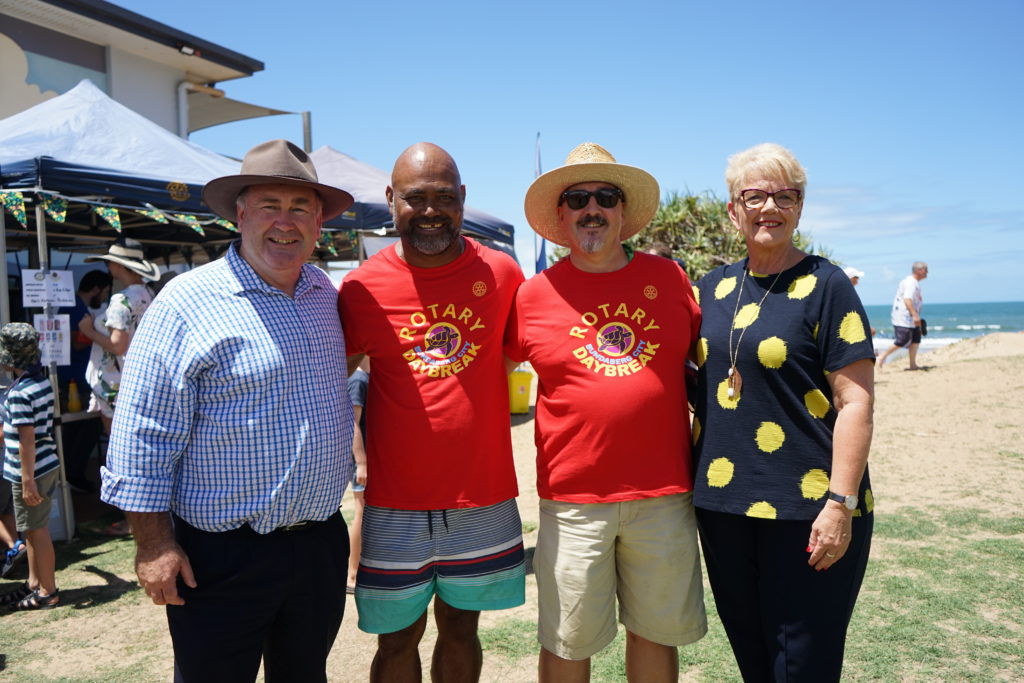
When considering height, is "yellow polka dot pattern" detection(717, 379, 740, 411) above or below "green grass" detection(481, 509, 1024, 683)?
above

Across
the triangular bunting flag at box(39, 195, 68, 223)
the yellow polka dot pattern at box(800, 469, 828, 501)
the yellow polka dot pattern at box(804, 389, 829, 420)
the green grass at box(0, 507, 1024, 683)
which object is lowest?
the green grass at box(0, 507, 1024, 683)

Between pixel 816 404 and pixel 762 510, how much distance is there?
1.24ft

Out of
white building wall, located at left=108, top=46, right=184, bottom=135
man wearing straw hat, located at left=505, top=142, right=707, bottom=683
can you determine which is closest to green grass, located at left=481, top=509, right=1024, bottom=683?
man wearing straw hat, located at left=505, top=142, right=707, bottom=683

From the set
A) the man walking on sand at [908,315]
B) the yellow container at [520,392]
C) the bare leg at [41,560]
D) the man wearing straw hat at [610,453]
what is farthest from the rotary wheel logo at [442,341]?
the man walking on sand at [908,315]

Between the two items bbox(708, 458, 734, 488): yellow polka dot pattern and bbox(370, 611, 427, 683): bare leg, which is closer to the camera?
bbox(708, 458, 734, 488): yellow polka dot pattern

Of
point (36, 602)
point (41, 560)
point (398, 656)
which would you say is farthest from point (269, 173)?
point (36, 602)

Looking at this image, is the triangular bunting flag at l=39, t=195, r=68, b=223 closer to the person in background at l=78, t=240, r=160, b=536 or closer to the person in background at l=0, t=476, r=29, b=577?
the person in background at l=78, t=240, r=160, b=536

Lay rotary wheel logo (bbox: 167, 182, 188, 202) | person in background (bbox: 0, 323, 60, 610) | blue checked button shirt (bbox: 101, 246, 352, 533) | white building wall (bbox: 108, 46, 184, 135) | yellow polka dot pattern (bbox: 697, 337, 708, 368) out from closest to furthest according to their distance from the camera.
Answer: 1. blue checked button shirt (bbox: 101, 246, 352, 533)
2. yellow polka dot pattern (bbox: 697, 337, 708, 368)
3. person in background (bbox: 0, 323, 60, 610)
4. rotary wheel logo (bbox: 167, 182, 188, 202)
5. white building wall (bbox: 108, 46, 184, 135)

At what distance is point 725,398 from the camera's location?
7.72 feet

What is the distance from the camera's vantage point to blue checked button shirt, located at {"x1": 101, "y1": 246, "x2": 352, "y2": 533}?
2016 millimetres

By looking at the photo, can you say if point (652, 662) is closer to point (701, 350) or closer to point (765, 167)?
point (701, 350)

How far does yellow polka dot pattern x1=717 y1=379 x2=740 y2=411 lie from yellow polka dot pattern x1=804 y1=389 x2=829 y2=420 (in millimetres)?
217

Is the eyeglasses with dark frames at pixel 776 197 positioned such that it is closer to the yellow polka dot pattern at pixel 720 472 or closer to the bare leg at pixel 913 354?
the yellow polka dot pattern at pixel 720 472

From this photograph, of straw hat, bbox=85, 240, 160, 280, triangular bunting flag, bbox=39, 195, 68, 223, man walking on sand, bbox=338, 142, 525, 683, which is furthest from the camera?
straw hat, bbox=85, 240, 160, 280
